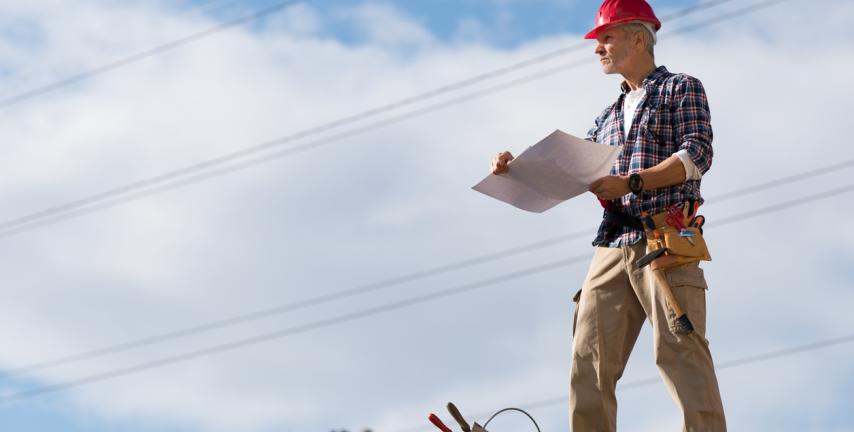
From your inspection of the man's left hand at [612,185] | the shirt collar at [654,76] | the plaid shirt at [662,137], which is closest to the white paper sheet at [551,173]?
the man's left hand at [612,185]

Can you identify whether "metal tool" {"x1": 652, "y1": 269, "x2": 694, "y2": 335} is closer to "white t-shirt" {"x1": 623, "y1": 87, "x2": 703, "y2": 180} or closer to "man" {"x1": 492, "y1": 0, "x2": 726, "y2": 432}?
"man" {"x1": 492, "y1": 0, "x2": 726, "y2": 432}

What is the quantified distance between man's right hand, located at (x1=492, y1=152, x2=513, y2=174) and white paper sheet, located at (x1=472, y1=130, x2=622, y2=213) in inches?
1.2

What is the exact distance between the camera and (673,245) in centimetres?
761

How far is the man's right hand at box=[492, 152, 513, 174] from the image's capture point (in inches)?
303

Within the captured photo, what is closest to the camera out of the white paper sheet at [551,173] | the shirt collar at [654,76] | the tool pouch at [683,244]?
the white paper sheet at [551,173]

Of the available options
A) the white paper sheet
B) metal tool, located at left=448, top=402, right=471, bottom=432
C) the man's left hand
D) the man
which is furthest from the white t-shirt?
metal tool, located at left=448, top=402, right=471, bottom=432

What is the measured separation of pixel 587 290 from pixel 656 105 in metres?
0.94

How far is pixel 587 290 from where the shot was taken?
8023mm

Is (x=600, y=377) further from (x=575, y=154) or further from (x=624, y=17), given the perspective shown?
(x=624, y=17)

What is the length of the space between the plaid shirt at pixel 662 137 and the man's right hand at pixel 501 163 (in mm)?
539

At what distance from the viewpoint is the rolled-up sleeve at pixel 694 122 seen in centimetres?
762

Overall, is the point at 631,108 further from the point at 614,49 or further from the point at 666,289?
the point at 666,289

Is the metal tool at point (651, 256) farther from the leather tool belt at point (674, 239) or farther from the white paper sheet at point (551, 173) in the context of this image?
the white paper sheet at point (551, 173)

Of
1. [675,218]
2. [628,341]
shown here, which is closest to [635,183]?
[675,218]
